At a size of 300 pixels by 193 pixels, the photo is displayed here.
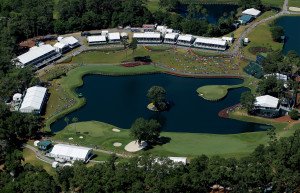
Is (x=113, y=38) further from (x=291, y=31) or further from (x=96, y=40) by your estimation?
(x=291, y=31)

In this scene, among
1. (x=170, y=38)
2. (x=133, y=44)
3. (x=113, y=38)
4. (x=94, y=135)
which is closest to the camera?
(x=94, y=135)

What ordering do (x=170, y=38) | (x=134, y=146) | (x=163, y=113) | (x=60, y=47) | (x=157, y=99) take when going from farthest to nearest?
(x=170, y=38)
(x=60, y=47)
(x=163, y=113)
(x=157, y=99)
(x=134, y=146)

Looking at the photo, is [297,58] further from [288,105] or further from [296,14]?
[296,14]

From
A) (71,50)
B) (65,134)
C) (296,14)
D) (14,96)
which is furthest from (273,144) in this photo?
(296,14)

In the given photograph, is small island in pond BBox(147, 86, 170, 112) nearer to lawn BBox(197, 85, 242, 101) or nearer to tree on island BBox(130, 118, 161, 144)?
lawn BBox(197, 85, 242, 101)

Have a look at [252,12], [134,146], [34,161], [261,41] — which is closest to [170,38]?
[261,41]

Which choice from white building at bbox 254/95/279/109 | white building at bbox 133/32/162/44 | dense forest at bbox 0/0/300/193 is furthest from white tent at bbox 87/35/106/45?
white building at bbox 254/95/279/109

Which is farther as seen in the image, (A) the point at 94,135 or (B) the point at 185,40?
(B) the point at 185,40
